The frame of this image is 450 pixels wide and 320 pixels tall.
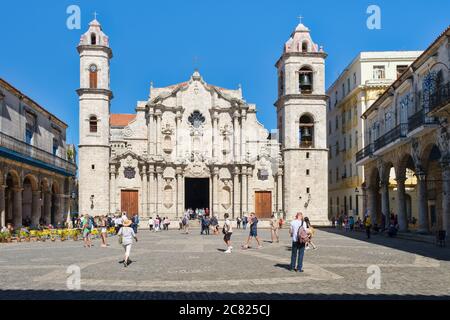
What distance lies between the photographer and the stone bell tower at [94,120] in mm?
45594

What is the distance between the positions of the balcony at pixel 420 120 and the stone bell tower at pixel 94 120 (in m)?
27.2

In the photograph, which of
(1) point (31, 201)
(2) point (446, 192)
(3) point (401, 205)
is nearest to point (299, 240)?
(2) point (446, 192)

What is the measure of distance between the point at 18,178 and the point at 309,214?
24.5 meters

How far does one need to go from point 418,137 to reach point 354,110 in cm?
2223

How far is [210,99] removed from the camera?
50.1 meters

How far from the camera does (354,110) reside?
48969 mm

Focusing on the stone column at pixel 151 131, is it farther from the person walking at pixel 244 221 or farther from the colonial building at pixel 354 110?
the colonial building at pixel 354 110

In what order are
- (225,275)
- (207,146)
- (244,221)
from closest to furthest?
1. (225,275)
2. (244,221)
3. (207,146)

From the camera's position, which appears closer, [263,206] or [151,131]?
[151,131]

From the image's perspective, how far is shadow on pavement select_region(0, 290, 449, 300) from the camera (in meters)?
10.3

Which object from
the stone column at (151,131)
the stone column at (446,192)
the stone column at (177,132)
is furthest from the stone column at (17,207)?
the stone column at (446,192)

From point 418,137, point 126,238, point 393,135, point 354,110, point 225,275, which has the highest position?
point 354,110

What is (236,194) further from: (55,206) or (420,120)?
(420,120)

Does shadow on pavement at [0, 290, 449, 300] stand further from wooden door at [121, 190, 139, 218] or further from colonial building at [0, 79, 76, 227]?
wooden door at [121, 190, 139, 218]
